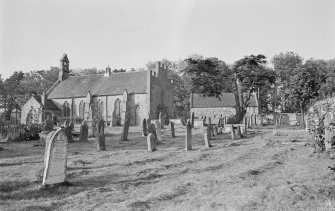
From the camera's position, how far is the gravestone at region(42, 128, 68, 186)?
7.84 meters

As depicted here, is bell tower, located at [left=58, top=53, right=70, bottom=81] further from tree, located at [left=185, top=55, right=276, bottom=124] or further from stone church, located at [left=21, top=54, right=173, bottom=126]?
tree, located at [left=185, top=55, right=276, bottom=124]

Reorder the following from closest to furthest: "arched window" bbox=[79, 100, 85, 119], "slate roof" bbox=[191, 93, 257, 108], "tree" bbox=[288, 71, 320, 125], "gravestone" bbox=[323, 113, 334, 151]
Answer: "gravestone" bbox=[323, 113, 334, 151]
"tree" bbox=[288, 71, 320, 125]
"arched window" bbox=[79, 100, 85, 119]
"slate roof" bbox=[191, 93, 257, 108]

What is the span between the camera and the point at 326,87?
32.0m

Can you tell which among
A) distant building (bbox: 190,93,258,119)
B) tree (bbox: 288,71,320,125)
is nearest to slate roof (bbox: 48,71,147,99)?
distant building (bbox: 190,93,258,119)

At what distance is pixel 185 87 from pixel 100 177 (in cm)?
6385

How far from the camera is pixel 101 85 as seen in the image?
51.1 metres

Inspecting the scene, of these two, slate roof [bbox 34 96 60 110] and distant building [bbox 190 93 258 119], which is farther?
distant building [bbox 190 93 258 119]

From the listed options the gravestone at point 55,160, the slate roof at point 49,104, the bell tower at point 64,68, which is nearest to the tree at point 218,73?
the gravestone at point 55,160

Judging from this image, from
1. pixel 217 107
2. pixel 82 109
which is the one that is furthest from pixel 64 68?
pixel 217 107

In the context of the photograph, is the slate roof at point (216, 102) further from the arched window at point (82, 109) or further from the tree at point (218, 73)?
the tree at point (218, 73)

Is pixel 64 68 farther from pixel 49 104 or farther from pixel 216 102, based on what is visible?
pixel 216 102

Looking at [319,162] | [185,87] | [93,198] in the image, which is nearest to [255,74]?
[319,162]

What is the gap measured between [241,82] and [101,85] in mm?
A: 28259

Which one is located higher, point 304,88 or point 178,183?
point 304,88
